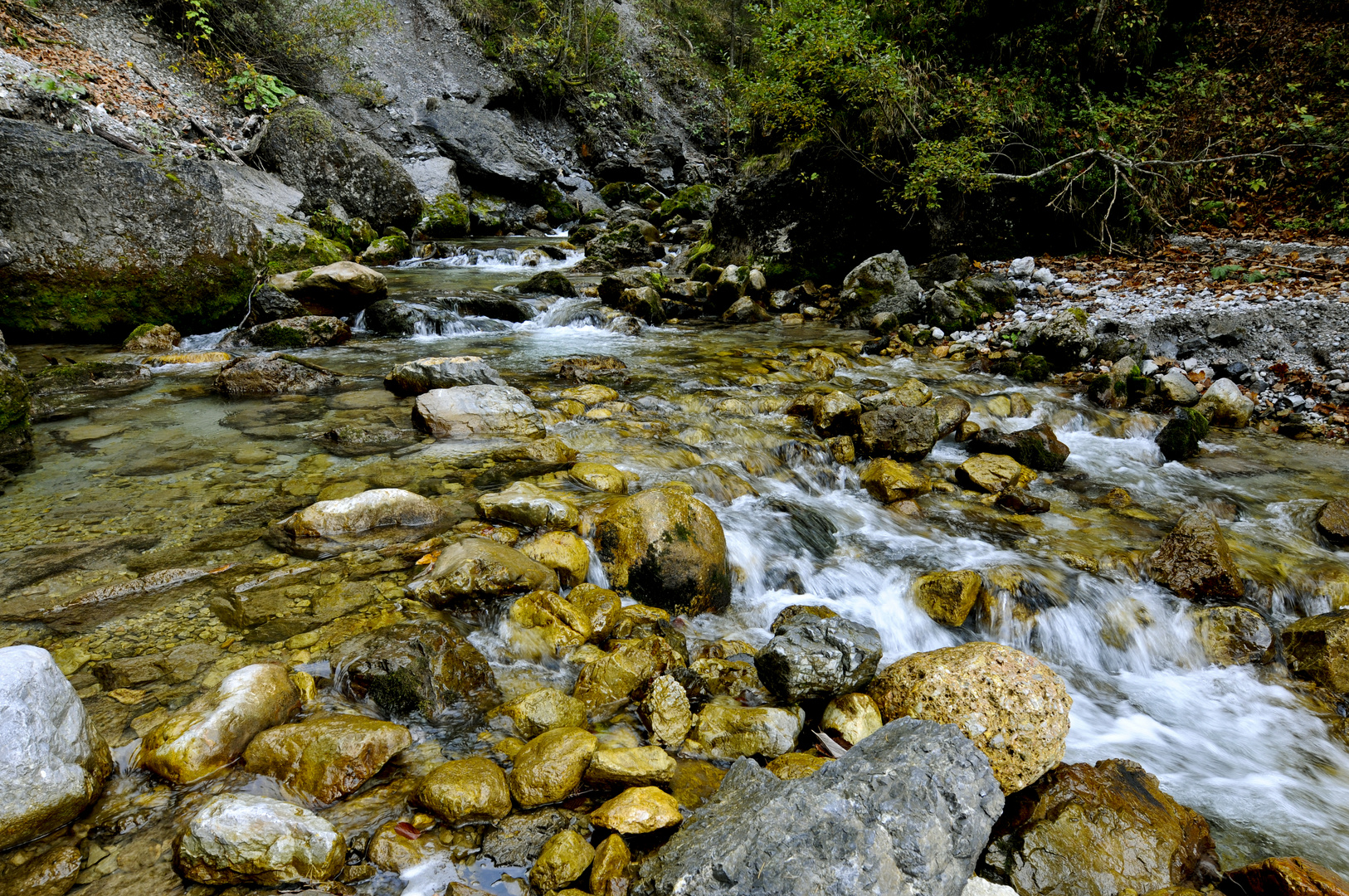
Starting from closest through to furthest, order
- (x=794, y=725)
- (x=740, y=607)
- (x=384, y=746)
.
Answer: (x=384, y=746)
(x=794, y=725)
(x=740, y=607)

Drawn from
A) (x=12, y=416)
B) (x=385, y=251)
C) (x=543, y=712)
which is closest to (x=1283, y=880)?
(x=543, y=712)

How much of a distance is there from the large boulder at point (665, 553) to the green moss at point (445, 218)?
50.3 ft

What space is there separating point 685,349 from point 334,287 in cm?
504

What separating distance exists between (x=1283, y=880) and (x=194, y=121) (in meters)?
17.6

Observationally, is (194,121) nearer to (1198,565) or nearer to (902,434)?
(902,434)

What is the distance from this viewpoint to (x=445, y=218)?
17.0 meters

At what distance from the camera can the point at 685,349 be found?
353 inches

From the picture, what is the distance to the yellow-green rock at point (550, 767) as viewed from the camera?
221 centimetres

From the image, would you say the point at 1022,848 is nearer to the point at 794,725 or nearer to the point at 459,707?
the point at 794,725

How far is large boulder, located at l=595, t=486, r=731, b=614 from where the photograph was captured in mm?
3582

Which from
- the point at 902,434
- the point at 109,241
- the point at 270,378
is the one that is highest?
the point at 109,241

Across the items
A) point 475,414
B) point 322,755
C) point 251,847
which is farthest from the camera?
point 475,414

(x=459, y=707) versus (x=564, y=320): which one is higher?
(x=564, y=320)

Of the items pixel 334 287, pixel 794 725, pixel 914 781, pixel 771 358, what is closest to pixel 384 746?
pixel 794 725
